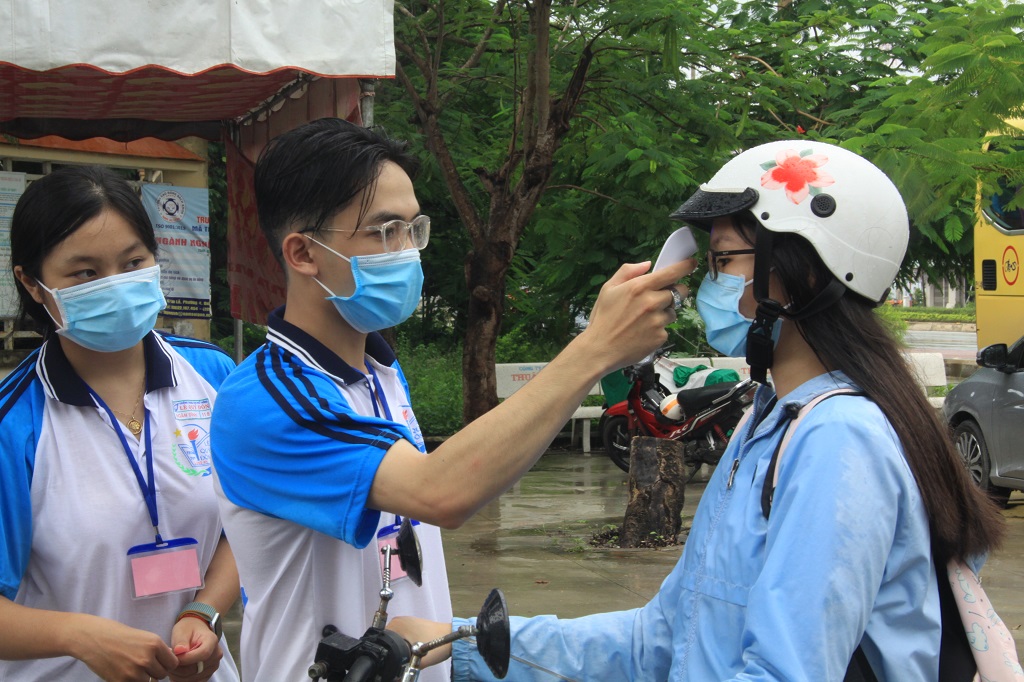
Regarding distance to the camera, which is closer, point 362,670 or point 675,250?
point 362,670

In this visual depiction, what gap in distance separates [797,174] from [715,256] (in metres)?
0.20

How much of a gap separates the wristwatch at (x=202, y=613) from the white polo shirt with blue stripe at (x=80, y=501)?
42 millimetres

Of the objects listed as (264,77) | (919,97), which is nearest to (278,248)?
(264,77)

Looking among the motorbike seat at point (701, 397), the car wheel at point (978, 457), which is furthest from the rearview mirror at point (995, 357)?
the motorbike seat at point (701, 397)

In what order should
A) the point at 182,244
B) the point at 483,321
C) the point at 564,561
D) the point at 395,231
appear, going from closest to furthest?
the point at 395,231 < the point at 182,244 < the point at 564,561 < the point at 483,321

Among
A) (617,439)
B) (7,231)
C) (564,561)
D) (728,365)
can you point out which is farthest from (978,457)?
(7,231)

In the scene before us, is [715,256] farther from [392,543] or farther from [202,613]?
[202,613]

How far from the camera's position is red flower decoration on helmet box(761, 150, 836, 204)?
5.94 feet

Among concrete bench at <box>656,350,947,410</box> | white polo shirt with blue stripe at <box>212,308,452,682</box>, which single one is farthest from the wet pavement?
white polo shirt with blue stripe at <box>212,308,452,682</box>

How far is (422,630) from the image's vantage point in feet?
5.76

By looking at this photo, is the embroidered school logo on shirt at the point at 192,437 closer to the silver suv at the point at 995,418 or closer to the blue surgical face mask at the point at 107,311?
the blue surgical face mask at the point at 107,311

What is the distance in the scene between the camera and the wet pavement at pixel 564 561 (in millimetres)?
6406

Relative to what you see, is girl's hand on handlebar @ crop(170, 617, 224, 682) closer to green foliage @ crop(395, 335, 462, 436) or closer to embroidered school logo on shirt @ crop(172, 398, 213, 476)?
embroidered school logo on shirt @ crop(172, 398, 213, 476)

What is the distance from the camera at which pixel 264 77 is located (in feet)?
15.4
